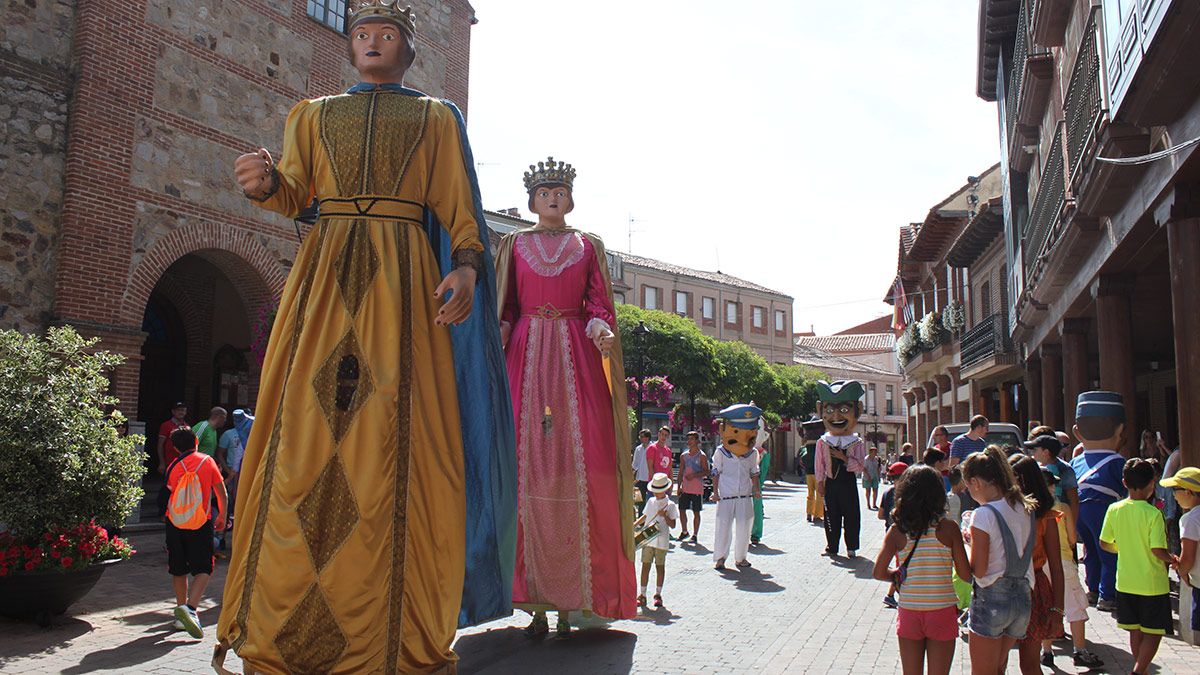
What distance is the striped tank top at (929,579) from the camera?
4117 mm

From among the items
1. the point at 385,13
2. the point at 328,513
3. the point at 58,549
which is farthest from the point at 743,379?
the point at 328,513

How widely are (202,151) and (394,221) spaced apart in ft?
36.0

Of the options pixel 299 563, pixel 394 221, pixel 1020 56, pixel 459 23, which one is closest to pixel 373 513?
pixel 299 563

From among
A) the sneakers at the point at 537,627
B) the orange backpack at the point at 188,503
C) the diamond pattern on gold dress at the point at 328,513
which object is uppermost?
the diamond pattern on gold dress at the point at 328,513

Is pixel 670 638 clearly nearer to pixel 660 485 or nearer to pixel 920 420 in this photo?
pixel 660 485

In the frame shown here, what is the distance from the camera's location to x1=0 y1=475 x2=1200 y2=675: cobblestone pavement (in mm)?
4914

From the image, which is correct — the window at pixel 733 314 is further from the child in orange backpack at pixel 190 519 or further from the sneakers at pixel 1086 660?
the sneakers at pixel 1086 660

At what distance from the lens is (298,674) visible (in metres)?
3.18

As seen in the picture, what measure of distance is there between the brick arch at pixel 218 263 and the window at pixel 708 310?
3970cm

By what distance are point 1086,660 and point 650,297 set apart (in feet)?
147

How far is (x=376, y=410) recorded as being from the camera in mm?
3375

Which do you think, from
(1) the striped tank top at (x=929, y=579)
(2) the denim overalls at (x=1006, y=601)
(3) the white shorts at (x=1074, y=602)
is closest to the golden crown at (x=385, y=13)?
(1) the striped tank top at (x=929, y=579)

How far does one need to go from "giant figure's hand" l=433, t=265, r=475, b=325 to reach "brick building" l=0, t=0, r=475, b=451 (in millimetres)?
9941

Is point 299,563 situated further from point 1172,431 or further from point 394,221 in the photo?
point 1172,431
